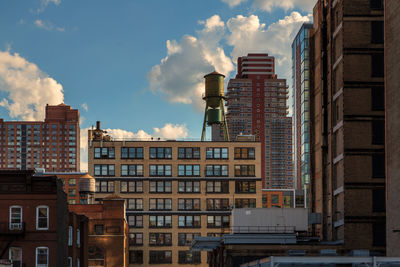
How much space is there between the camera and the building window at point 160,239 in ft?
377

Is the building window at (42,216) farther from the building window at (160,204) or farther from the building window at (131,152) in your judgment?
the building window at (131,152)

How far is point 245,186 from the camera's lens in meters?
116

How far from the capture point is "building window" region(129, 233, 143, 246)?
374ft

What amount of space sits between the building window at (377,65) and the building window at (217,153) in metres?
55.1

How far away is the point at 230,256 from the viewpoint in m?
62.8

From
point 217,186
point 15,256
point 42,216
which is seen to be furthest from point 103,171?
point 15,256

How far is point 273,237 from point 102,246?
34.0 m

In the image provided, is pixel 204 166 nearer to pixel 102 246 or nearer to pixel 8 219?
pixel 102 246

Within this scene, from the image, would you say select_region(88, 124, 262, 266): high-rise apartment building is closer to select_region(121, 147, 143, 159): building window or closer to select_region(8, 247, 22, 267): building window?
select_region(121, 147, 143, 159): building window

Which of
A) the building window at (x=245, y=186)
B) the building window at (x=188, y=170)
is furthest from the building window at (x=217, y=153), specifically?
the building window at (x=245, y=186)

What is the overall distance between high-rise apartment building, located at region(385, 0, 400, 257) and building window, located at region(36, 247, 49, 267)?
28.5m

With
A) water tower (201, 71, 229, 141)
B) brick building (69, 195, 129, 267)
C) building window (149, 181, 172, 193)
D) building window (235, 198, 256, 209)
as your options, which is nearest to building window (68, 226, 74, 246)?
brick building (69, 195, 129, 267)

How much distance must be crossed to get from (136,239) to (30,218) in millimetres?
57260

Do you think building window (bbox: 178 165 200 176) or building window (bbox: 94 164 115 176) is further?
building window (bbox: 178 165 200 176)
